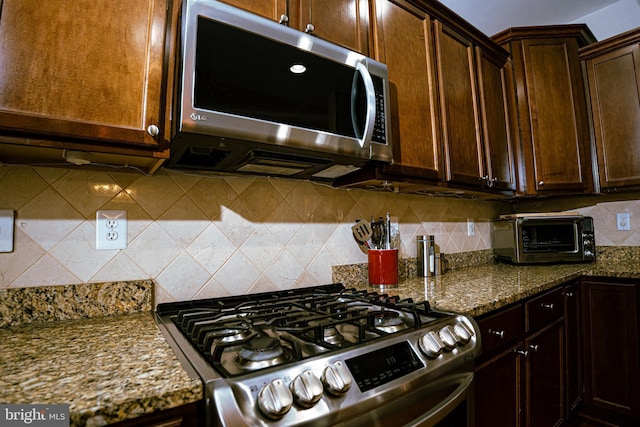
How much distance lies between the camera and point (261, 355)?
2.21ft

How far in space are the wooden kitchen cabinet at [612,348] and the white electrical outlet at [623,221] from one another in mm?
664

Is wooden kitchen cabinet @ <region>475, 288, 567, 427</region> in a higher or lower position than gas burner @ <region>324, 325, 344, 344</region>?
lower

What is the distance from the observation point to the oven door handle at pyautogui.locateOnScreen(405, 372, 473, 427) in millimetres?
808

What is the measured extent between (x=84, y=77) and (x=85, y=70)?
0.02 metres

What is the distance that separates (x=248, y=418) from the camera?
21.5 inches

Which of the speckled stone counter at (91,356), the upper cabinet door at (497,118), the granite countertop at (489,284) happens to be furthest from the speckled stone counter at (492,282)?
the speckled stone counter at (91,356)

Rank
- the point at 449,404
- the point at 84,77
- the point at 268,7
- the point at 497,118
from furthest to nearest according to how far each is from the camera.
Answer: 1. the point at 497,118
2. the point at 268,7
3. the point at 449,404
4. the point at 84,77

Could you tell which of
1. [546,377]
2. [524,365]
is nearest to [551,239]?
[546,377]

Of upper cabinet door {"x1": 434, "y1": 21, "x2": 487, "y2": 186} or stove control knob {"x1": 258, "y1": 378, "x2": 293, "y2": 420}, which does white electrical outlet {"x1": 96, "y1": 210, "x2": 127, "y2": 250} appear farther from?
upper cabinet door {"x1": 434, "y1": 21, "x2": 487, "y2": 186}

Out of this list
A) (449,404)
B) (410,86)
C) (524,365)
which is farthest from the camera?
(410,86)

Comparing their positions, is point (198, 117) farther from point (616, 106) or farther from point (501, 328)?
point (616, 106)

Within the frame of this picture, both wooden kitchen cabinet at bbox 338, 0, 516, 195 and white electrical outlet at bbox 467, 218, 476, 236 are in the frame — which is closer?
wooden kitchen cabinet at bbox 338, 0, 516, 195

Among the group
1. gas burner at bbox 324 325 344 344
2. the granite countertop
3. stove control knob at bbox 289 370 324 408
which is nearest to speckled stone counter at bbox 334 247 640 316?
the granite countertop

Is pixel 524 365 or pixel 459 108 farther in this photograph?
pixel 459 108
